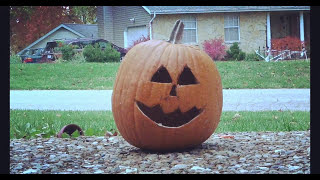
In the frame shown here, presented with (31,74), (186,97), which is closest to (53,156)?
(186,97)

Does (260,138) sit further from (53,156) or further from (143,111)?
(53,156)

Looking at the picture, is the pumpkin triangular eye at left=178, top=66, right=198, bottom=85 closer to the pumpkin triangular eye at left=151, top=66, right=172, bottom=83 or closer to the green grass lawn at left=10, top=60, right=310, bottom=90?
the pumpkin triangular eye at left=151, top=66, right=172, bottom=83

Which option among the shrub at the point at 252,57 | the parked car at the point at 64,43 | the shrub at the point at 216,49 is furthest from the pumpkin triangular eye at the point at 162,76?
the shrub at the point at 252,57

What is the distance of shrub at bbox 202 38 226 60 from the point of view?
11749 millimetres

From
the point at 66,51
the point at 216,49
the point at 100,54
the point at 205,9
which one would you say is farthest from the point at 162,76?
the point at 205,9

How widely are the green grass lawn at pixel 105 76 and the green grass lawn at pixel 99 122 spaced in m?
2.34

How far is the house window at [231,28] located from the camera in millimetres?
14172

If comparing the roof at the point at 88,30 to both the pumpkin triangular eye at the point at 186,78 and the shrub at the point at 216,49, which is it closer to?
the shrub at the point at 216,49

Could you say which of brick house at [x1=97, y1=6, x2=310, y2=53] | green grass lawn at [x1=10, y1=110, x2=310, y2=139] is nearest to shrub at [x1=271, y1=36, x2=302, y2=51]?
brick house at [x1=97, y1=6, x2=310, y2=53]

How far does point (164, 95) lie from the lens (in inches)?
132

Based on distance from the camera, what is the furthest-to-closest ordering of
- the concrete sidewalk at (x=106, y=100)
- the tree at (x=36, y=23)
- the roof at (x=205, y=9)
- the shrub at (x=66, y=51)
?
the roof at (x=205, y=9), the shrub at (x=66, y=51), the tree at (x=36, y=23), the concrete sidewalk at (x=106, y=100)
